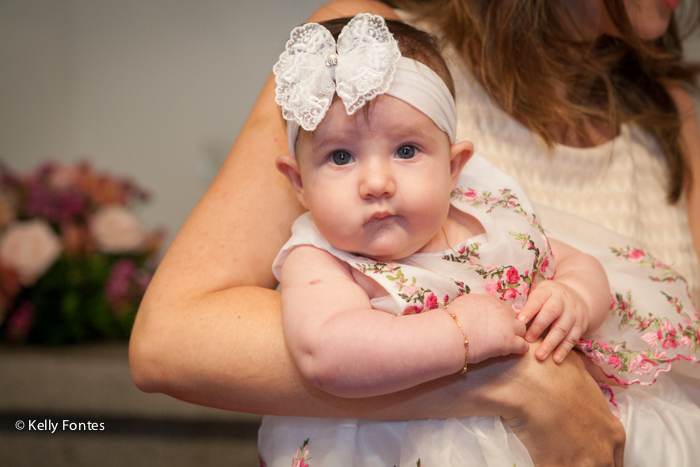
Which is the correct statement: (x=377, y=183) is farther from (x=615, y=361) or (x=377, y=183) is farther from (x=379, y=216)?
(x=615, y=361)

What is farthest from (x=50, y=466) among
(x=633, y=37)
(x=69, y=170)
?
(x=633, y=37)

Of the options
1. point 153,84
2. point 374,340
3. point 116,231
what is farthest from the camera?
point 153,84

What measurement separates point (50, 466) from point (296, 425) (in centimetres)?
171

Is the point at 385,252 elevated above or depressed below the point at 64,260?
above

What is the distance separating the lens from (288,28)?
2689mm

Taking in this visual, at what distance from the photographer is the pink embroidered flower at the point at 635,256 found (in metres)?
1.27

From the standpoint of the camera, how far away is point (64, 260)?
2182mm

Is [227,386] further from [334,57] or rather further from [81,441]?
[81,441]

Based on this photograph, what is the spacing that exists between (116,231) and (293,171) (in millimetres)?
1571

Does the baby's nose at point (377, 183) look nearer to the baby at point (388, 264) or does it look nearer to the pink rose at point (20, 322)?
the baby at point (388, 264)

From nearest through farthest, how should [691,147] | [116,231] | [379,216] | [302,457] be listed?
[379,216] → [302,457] → [691,147] → [116,231]

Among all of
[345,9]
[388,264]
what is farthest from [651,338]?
[345,9]

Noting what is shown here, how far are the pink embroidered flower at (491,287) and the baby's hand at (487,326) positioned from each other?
0.10 metres

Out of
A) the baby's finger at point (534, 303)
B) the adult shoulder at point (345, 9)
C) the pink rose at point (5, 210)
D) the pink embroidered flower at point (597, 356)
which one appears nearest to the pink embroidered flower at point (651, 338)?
the pink embroidered flower at point (597, 356)
